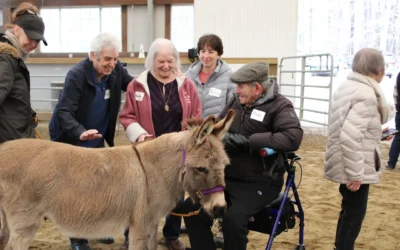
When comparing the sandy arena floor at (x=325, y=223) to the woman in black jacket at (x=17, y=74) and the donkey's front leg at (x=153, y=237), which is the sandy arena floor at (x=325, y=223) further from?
the woman in black jacket at (x=17, y=74)

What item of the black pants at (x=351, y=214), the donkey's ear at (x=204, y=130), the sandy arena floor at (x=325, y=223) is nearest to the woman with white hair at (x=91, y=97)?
the sandy arena floor at (x=325, y=223)

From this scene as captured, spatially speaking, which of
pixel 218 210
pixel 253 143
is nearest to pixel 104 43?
pixel 253 143

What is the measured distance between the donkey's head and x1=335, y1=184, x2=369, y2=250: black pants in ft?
3.89

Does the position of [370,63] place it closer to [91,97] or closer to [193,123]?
[193,123]

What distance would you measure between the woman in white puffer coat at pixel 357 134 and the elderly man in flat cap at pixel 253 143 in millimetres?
330

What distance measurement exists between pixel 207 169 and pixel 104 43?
4.62ft

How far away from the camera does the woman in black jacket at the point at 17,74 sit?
2.88 meters

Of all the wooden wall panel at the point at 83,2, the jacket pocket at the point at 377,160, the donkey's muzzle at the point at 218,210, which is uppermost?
the wooden wall panel at the point at 83,2

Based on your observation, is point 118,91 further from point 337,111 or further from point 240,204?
point 337,111

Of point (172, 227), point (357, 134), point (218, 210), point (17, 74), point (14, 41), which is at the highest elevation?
point (14, 41)

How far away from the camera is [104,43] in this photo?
327 centimetres

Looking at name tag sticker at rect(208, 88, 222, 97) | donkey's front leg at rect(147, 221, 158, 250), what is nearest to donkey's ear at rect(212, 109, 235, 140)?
donkey's front leg at rect(147, 221, 158, 250)

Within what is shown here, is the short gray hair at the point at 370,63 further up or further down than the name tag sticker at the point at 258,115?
further up

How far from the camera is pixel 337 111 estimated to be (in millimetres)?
3119
